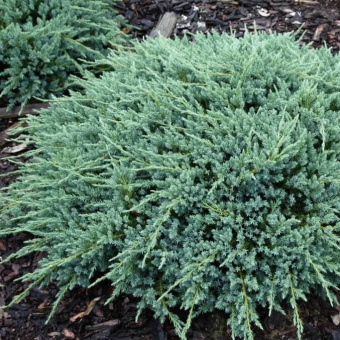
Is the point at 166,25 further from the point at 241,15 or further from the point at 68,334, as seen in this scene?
the point at 68,334

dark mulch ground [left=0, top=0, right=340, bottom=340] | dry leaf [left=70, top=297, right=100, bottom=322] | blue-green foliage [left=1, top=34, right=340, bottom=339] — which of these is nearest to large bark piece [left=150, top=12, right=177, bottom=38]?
blue-green foliage [left=1, top=34, right=340, bottom=339]

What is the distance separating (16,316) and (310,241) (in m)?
1.65

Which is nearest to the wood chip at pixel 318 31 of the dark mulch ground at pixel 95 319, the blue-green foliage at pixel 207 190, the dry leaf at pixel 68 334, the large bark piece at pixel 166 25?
the large bark piece at pixel 166 25

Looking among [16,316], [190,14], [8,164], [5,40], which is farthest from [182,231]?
[190,14]

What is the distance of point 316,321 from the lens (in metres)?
2.84

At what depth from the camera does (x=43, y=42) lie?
4.02 metres

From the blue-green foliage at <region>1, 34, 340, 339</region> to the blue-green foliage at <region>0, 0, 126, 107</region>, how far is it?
40.7 inches

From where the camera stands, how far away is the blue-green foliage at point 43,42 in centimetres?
392

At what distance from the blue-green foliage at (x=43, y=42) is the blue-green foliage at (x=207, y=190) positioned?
1035 millimetres

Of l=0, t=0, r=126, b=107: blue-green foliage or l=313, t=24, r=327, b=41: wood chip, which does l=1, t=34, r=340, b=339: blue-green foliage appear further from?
l=313, t=24, r=327, b=41: wood chip

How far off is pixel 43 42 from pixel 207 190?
2.05 metres

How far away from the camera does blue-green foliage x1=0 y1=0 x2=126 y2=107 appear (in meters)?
3.92

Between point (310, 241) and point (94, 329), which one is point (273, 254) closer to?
point (310, 241)

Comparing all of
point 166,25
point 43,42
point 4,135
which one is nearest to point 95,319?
point 4,135
